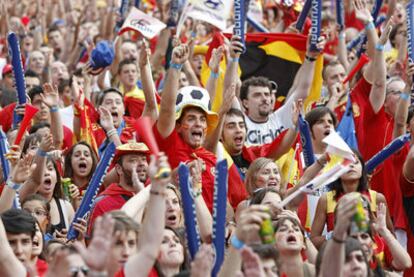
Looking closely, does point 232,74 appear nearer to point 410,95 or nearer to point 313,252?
point 410,95

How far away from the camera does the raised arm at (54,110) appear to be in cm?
1027

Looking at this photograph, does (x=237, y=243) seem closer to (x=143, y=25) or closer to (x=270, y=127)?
(x=270, y=127)

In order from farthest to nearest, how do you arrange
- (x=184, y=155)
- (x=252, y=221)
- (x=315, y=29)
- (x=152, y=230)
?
1. (x=315, y=29)
2. (x=184, y=155)
3. (x=152, y=230)
4. (x=252, y=221)

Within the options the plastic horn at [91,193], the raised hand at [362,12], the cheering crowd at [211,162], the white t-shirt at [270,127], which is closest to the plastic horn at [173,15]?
the cheering crowd at [211,162]

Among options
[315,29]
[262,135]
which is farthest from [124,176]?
[315,29]

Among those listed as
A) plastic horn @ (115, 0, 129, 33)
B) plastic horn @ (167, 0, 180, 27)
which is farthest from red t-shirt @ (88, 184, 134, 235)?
plastic horn @ (115, 0, 129, 33)

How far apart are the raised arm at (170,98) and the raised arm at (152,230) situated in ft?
7.61

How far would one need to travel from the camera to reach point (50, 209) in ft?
30.3

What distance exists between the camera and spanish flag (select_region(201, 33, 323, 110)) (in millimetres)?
12266

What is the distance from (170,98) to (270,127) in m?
2.09

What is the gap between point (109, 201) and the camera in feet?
28.6

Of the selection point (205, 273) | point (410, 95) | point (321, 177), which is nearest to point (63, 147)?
point (410, 95)

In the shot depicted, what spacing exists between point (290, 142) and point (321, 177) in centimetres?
270

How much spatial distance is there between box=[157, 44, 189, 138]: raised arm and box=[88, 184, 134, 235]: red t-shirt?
18.9 inches
